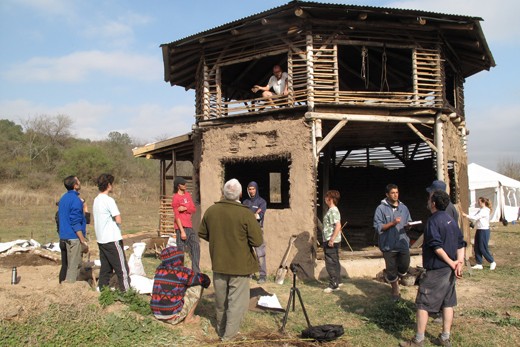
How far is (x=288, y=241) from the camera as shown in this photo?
9.05 meters

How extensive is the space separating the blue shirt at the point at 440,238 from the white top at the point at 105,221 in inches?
159

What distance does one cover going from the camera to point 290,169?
922cm

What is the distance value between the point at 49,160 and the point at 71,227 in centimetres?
4039

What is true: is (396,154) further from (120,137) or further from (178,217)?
(120,137)

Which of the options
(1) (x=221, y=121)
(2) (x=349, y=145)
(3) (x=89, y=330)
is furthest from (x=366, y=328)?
(2) (x=349, y=145)

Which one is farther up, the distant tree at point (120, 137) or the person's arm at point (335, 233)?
the distant tree at point (120, 137)

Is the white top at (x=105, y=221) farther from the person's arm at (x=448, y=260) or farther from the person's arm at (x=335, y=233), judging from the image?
the person's arm at (x=448, y=260)

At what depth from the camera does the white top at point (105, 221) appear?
19.0ft

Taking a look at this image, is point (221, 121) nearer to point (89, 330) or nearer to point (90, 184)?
point (89, 330)

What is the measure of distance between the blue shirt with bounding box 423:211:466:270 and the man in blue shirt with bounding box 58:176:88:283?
190 inches

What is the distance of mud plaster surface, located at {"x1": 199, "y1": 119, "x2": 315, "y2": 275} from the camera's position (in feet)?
29.3

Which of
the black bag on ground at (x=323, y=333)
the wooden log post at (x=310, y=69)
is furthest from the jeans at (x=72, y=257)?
the wooden log post at (x=310, y=69)

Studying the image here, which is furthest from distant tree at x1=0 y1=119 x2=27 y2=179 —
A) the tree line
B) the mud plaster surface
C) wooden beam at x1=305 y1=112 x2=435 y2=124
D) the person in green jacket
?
the person in green jacket

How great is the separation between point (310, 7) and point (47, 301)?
7245 millimetres
